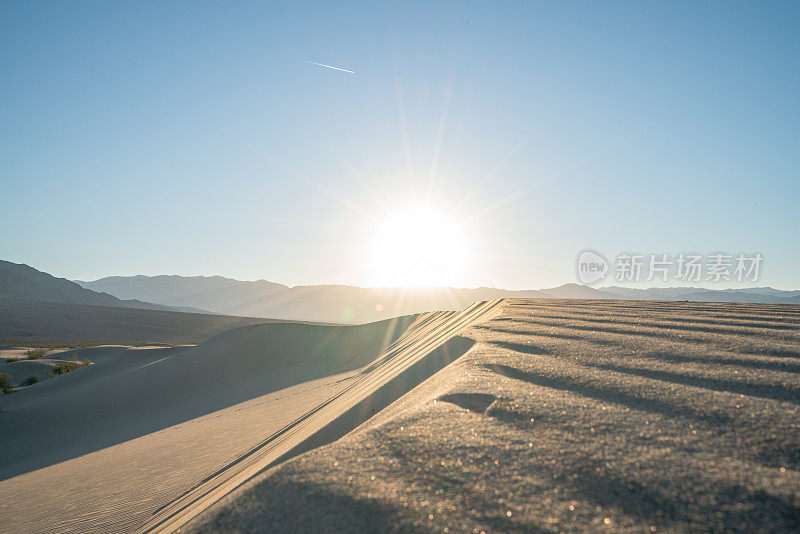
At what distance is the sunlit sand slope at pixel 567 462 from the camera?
106 centimetres

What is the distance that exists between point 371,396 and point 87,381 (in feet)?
33.6

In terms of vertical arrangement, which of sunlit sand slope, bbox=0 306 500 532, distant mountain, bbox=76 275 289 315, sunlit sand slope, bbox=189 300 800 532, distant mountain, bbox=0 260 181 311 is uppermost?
sunlit sand slope, bbox=189 300 800 532

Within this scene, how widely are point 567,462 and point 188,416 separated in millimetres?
6687

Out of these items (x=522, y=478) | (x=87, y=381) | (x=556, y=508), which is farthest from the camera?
(x=87, y=381)

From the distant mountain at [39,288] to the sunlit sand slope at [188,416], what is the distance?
243 ft

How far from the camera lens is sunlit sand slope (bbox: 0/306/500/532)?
2871mm

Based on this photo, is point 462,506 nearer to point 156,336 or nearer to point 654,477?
point 654,477

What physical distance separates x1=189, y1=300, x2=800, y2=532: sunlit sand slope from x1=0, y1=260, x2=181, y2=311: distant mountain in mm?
83394

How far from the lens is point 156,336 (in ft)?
109

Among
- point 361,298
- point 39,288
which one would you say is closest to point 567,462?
point 39,288

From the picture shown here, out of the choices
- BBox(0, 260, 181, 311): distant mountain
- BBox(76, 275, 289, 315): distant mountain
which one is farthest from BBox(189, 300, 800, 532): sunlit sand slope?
BBox(76, 275, 289, 315): distant mountain

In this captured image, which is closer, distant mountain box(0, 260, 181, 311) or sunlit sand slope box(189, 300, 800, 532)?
sunlit sand slope box(189, 300, 800, 532)

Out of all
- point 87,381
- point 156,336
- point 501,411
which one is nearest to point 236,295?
point 156,336

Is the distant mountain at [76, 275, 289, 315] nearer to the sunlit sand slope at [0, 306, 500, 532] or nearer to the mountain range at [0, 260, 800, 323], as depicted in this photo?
the mountain range at [0, 260, 800, 323]
